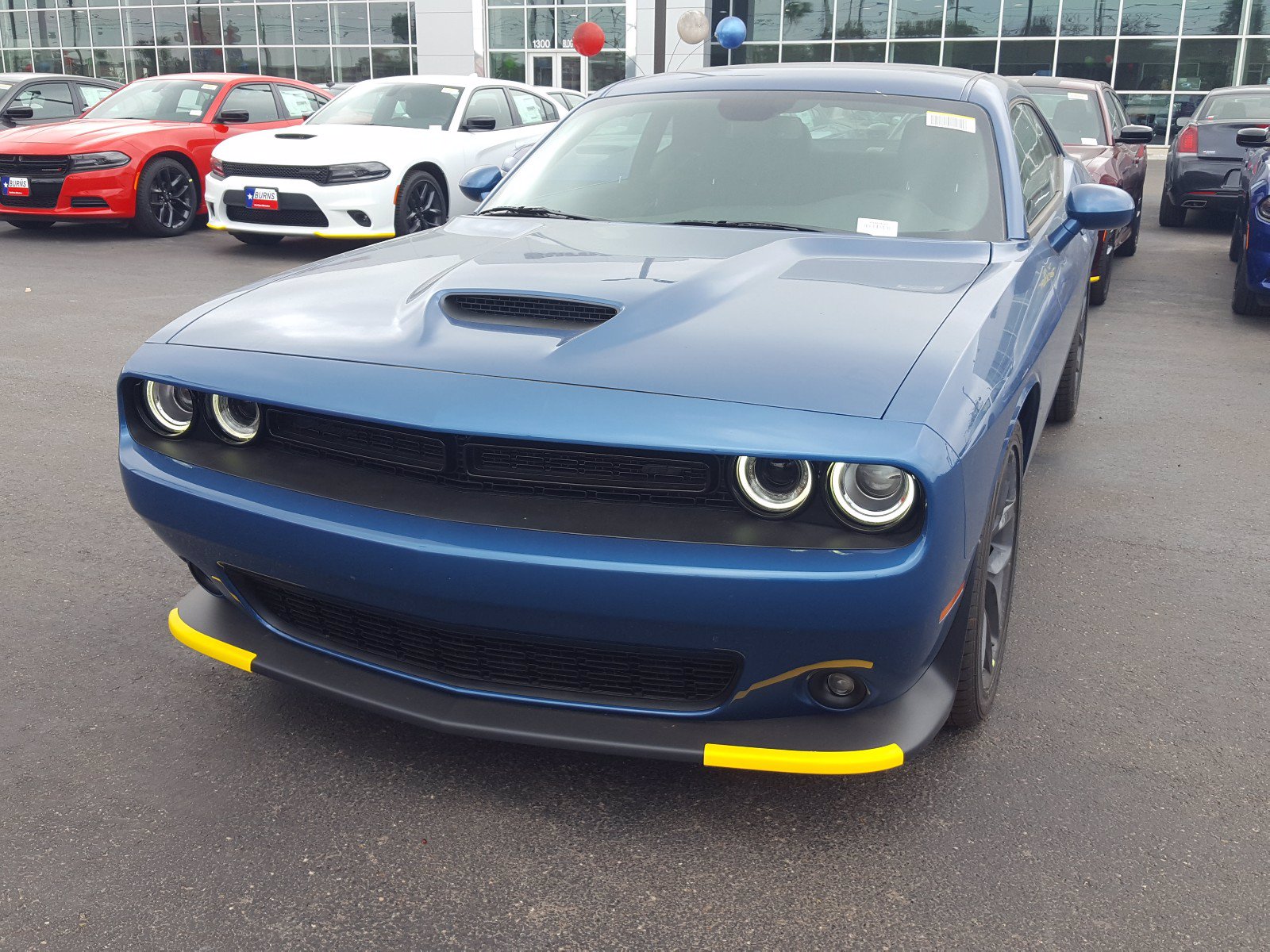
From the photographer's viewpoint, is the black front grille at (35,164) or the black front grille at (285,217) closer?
the black front grille at (285,217)

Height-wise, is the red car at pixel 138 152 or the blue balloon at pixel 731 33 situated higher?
the blue balloon at pixel 731 33

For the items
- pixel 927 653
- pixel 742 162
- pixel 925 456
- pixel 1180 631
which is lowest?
pixel 1180 631

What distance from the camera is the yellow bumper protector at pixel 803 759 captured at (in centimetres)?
207

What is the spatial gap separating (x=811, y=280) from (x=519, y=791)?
1272 mm

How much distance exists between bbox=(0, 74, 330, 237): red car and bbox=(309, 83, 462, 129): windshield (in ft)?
4.15

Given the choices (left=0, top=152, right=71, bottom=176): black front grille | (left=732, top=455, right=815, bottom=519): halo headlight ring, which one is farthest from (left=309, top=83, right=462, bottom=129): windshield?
(left=732, top=455, right=815, bottom=519): halo headlight ring

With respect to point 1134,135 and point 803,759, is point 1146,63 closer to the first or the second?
point 1134,135

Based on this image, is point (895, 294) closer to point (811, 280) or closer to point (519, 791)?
point (811, 280)

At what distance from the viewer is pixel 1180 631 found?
125 inches

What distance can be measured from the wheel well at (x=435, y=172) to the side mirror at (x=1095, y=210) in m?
6.99

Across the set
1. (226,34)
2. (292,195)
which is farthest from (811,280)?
(226,34)

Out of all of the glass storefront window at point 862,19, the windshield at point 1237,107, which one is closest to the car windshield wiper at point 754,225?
the windshield at point 1237,107

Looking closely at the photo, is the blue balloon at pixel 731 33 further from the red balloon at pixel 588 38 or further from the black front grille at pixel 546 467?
the black front grille at pixel 546 467

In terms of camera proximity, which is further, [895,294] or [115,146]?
[115,146]
